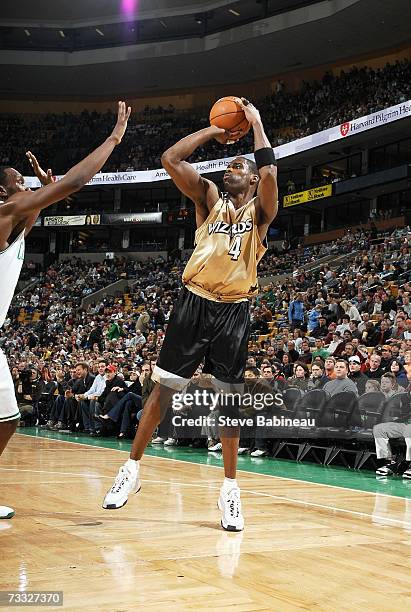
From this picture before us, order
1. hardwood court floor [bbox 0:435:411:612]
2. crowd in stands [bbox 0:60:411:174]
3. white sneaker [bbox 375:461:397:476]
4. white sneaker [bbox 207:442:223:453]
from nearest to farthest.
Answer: hardwood court floor [bbox 0:435:411:612] → white sneaker [bbox 375:461:397:476] → white sneaker [bbox 207:442:223:453] → crowd in stands [bbox 0:60:411:174]

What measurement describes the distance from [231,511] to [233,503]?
62 mm

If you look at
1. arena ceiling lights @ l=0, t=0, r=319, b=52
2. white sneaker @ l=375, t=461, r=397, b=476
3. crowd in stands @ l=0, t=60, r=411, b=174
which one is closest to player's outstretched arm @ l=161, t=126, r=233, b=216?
white sneaker @ l=375, t=461, r=397, b=476

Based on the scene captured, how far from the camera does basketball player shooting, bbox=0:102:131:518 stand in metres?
3.24

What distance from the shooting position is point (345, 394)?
26.8ft

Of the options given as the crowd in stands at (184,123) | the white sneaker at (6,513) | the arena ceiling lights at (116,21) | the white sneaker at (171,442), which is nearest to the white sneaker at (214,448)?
the white sneaker at (171,442)

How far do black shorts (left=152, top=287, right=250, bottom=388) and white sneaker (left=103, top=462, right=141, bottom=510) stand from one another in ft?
1.84

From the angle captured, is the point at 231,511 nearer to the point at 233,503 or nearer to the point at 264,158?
the point at 233,503

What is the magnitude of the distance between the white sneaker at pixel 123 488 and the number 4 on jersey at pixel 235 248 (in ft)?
4.42

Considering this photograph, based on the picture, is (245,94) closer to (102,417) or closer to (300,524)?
(102,417)

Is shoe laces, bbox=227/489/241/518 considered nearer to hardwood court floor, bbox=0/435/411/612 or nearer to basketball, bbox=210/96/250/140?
hardwood court floor, bbox=0/435/411/612

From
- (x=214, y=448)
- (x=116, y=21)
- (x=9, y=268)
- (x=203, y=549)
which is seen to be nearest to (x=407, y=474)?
(x=214, y=448)

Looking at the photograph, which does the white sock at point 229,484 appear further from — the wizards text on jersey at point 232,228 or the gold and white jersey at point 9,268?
the gold and white jersey at point 9,268

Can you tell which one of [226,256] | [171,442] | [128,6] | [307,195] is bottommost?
[171,442]

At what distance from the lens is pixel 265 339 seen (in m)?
15.8
